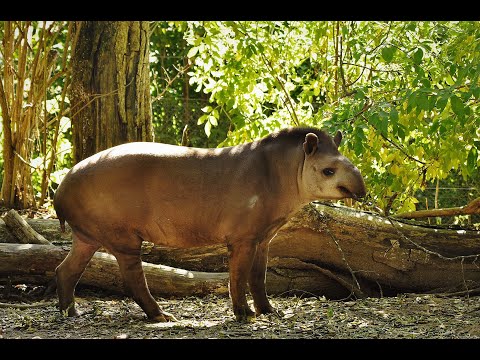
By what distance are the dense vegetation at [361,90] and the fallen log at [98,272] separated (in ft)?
6.10

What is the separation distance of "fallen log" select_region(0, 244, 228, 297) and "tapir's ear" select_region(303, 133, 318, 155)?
1.81 metres

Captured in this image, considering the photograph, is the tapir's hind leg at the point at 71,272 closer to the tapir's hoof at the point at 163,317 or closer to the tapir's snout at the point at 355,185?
the tapir's hoof at the point at 163,317

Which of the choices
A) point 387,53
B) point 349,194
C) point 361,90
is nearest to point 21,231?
point 349,194

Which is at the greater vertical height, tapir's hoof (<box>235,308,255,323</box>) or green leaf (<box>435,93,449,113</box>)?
green leaf (<box>435,93,449,113</box>)

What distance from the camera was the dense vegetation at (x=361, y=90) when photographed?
22.5ft

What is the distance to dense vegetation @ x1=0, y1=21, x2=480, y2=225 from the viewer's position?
685 centimetres

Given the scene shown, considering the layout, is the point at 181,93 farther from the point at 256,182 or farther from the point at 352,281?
the point at 256,182

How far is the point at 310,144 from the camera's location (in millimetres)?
6109

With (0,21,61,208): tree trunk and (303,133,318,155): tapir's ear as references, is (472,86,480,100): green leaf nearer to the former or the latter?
(303,133,318,155): tapir's ear

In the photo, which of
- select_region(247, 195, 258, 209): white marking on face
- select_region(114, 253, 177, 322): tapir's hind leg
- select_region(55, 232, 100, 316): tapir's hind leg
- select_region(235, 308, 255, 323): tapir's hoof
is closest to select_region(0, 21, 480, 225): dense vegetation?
select_region(247, 195, 258, 209): white marking on face

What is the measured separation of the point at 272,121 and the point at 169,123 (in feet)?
14.4

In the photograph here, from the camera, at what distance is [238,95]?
963 centimetres

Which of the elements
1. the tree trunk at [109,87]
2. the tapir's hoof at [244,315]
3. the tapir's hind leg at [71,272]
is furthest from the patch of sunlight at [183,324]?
the tree trunk at [109,87]
